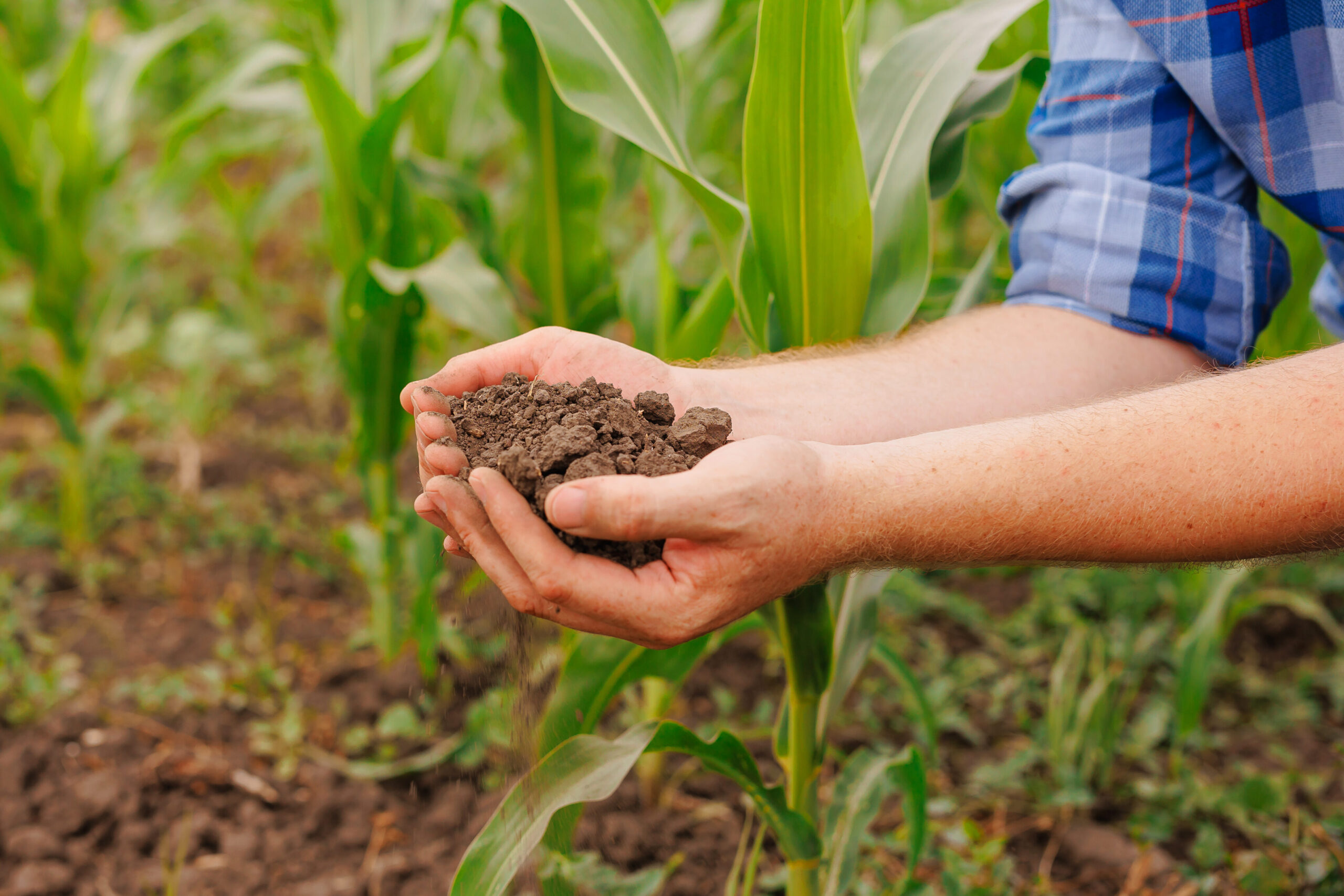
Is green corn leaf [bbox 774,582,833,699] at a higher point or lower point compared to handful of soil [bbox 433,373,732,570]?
lower

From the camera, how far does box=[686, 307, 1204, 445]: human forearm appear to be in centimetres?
101

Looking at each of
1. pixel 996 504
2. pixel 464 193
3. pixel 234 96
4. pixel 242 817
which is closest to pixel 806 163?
pixel 996 504

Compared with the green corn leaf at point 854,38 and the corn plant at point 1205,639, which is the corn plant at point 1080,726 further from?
the green corn leaf at point 854,38

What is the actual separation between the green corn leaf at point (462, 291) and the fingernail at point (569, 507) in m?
0.78

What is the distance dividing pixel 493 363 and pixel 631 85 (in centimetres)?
40

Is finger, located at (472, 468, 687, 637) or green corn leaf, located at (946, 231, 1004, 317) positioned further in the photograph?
green corn leaf, located at (946, 231, 1004, 317)

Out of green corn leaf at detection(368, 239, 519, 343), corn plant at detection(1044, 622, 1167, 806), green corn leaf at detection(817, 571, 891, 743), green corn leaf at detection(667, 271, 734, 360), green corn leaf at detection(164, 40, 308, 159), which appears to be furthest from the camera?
green corn leaf at detection(164, 40, 308, 159)

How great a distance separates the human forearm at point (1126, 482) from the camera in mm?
814

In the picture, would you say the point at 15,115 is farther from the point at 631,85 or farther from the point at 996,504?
the point at 996,504

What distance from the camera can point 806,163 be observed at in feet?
3.38

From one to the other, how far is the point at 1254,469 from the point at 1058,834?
0.96 meters

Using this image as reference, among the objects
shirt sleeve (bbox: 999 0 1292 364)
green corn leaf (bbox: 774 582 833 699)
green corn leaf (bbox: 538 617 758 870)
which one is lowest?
green corn leaf (bbox: 538 617 758 870)

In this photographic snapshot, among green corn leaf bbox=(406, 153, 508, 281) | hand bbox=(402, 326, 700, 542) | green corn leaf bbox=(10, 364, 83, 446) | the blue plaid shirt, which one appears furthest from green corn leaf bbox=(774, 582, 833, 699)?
green corn leaf bbox=(10, 364, 83, 446)

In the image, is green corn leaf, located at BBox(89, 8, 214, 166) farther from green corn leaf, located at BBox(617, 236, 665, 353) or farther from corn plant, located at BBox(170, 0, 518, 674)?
green corn leaf, located at BBox(617, 236, 665, 353)
